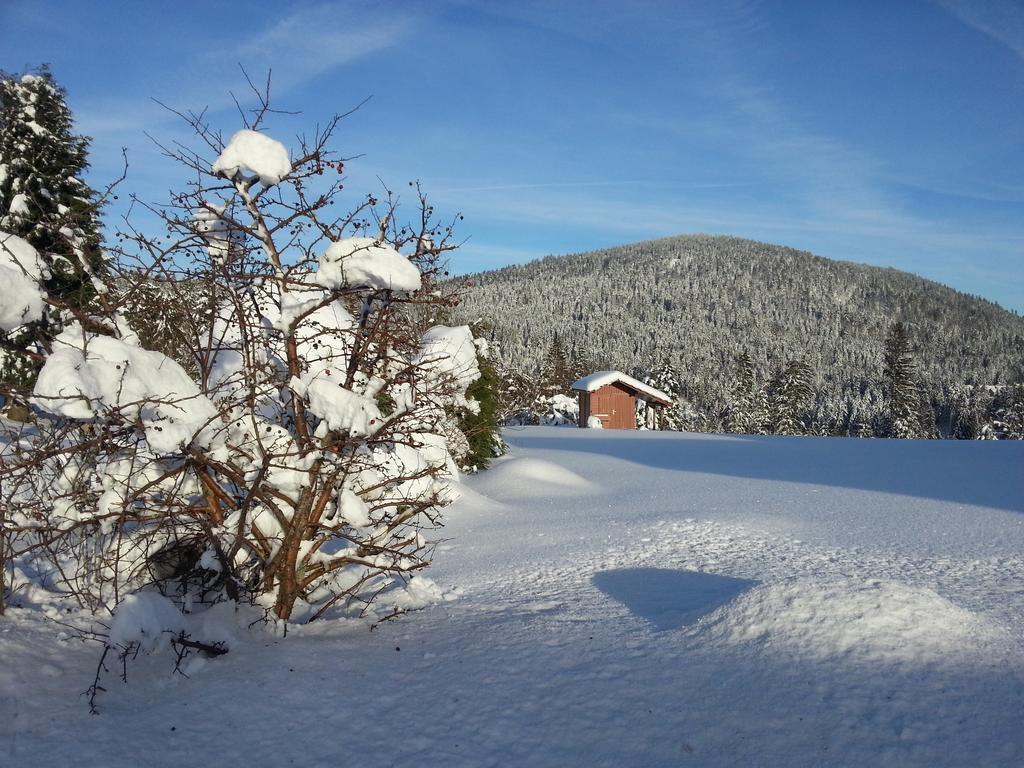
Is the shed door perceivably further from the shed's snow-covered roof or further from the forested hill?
the forested hill

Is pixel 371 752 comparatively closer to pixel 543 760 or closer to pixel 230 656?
pixel 543 760

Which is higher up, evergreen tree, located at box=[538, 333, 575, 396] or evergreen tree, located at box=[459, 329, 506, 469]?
evergreen tree, located at box=[538, 333, 575, 396]

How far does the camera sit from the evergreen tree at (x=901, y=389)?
4609 cm

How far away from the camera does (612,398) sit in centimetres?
3941

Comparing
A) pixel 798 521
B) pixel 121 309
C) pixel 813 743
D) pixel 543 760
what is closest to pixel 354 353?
pixel 121 309

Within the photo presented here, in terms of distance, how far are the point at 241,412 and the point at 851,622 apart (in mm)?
4988

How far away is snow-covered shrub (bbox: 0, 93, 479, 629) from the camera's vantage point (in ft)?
14.6

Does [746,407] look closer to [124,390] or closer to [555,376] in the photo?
[555,376]

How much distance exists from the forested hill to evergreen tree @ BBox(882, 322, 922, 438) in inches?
1629

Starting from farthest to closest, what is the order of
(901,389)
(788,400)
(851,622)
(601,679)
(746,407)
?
(746,407) < (788,400) < (901,389) < (851,622) < (601,679)

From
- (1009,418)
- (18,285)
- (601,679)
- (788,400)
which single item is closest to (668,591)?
(601,679)

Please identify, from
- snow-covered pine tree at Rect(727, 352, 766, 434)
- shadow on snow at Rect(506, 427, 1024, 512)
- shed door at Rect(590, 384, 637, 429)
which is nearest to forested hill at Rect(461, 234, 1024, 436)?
snow-covered pine tree at Rect(727, 352, 766, 434)

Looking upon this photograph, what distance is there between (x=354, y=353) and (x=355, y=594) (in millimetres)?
2653

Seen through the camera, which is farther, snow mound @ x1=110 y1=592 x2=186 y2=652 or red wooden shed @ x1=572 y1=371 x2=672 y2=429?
red wooden shed @ x1=572 y1=371 x2=672 y2=429
